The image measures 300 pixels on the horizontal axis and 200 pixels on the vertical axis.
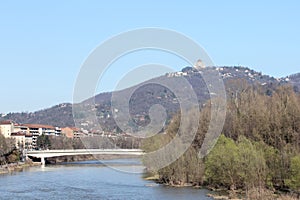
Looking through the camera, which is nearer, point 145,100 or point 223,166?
point 223,166

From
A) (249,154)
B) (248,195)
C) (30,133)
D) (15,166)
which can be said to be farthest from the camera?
(30,133)

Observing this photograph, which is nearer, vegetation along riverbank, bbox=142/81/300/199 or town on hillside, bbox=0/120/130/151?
vegetation along riverbank, bbox=142/81/300/199

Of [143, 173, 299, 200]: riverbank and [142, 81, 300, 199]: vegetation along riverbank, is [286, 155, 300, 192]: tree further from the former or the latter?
[143, 173, 299, 200]: riverbank

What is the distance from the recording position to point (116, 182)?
36.8 meters

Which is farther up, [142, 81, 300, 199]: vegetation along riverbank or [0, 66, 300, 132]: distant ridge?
[0, 66, 300, 132]: distant ridge

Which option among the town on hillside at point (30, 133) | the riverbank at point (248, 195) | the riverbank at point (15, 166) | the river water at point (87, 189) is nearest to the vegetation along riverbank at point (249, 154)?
the riverbank at point (248, 195)

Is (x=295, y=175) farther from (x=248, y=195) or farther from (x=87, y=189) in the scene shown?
(x=87, y=189)

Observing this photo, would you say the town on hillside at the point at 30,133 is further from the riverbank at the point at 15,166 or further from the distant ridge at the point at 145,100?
the riverbank at the point at 15,166

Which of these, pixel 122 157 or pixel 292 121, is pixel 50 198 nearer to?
pixel 292 121

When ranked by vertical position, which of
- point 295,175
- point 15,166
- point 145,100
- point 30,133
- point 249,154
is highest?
point 145,100

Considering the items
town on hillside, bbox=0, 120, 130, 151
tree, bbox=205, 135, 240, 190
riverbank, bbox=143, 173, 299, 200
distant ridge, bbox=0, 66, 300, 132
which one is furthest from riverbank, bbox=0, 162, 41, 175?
tree, bbox=205, 135, 240, 190

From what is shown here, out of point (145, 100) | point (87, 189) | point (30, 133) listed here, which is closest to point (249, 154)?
point (87, 189)

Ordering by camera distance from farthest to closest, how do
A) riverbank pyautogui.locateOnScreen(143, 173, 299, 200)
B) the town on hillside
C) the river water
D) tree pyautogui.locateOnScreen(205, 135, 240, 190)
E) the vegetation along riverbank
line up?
the town on hillside
the river water
tree pyautogui.locateOnScreen(205, 135, 240, 190)
the vegetation along riverbank
riverbank pyautogui.locateOnScreen(143, 173, 299, 200)

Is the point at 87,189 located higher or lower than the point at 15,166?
lower
